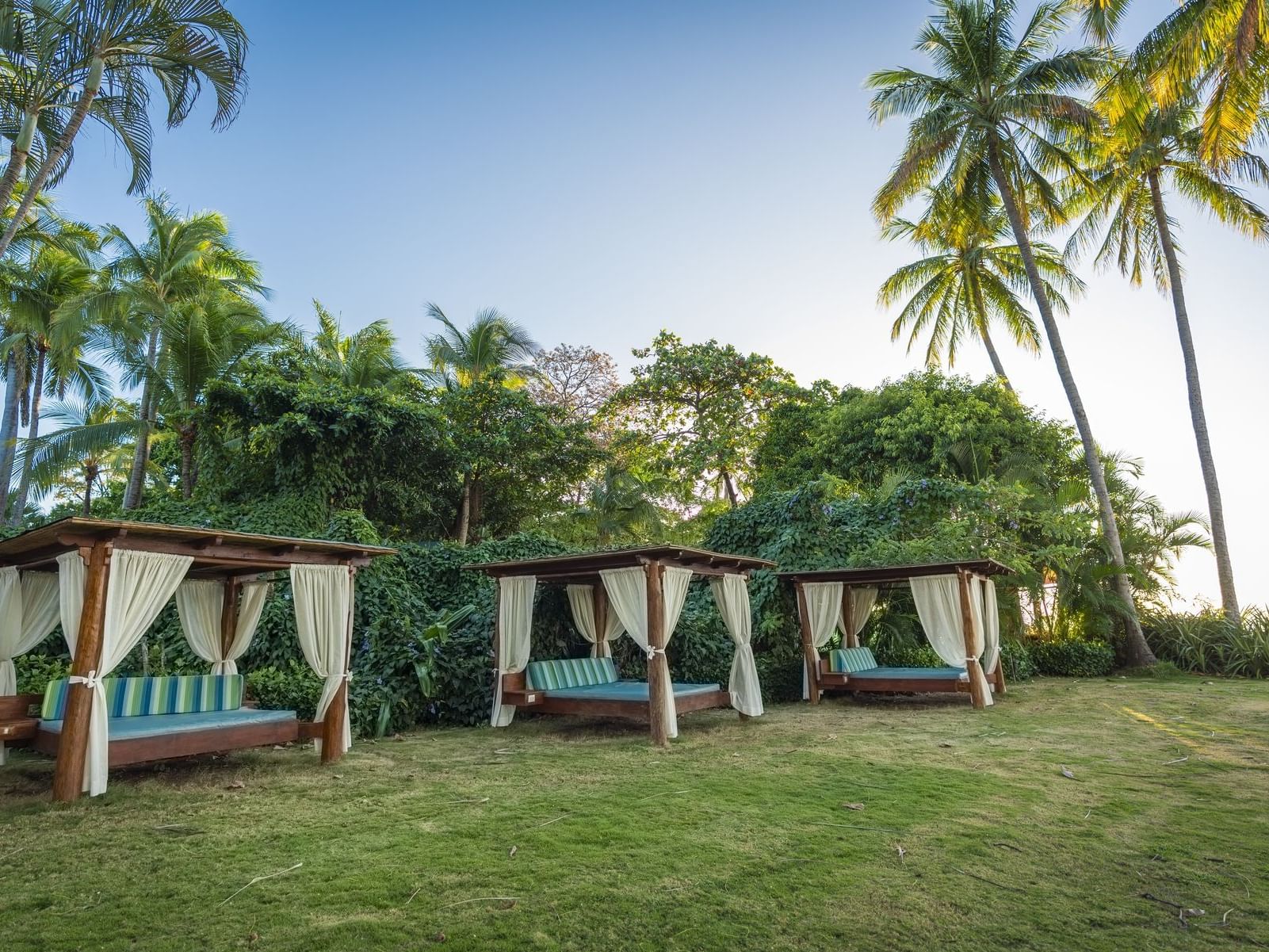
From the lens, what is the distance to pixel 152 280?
1504 cm

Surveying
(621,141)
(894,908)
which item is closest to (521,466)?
(621,141)

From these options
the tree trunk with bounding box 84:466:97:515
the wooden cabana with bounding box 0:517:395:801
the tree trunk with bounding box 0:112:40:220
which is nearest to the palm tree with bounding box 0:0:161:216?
the tree trunk with bounding box 0:112:40:220

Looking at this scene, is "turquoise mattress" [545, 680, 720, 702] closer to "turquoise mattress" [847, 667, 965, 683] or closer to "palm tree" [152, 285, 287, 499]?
"turquoise mattress" [847, 667, 965, 683]

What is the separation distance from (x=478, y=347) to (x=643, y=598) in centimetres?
1211

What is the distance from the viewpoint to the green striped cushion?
428 inches

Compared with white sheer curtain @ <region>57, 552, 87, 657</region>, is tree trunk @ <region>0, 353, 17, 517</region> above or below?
above

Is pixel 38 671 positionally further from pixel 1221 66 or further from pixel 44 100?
pixel 1221 66

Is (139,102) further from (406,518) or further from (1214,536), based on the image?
(1214,536)

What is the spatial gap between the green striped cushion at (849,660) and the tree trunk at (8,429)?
16.3 metres

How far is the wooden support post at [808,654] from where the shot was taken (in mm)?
10867

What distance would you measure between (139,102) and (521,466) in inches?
360

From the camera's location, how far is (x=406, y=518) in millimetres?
15219

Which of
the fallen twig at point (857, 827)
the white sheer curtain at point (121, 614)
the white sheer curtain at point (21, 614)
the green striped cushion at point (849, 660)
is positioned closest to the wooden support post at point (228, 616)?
the white sheer curtain at point (21, 614)

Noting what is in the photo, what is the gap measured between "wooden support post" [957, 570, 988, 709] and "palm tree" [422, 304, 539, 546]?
11714 mm
